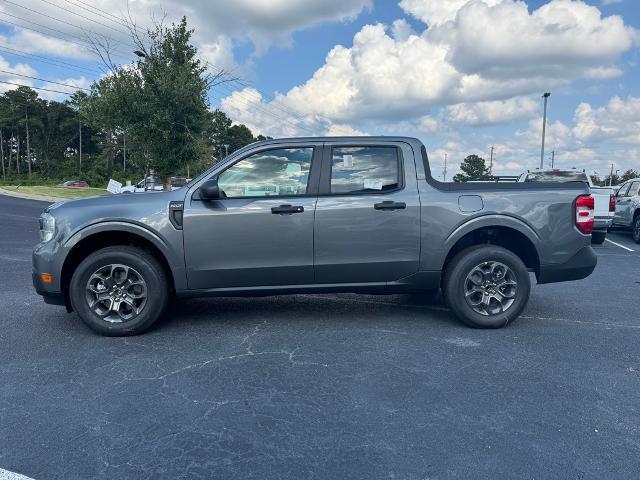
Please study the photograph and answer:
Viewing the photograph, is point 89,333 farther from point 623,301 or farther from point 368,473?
point 623,301

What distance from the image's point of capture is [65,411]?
10.0ft

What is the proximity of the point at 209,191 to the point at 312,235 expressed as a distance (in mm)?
1020

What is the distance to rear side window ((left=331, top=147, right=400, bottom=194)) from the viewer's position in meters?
4.60

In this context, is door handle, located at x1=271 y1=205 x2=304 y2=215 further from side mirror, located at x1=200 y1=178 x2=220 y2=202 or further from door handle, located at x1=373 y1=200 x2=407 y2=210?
door handle, located at x1=373 y1=200 x2=407 y2=210

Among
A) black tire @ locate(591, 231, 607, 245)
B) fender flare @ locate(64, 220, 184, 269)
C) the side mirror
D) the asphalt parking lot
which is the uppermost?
the side mirror

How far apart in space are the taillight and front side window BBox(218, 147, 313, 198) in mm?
2674

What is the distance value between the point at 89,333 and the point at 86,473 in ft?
7.91

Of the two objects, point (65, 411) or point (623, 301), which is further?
point (623, 301)

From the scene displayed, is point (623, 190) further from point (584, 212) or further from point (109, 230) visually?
point (109, 230)

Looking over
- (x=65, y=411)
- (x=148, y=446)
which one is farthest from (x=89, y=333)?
(x=148, y=446)

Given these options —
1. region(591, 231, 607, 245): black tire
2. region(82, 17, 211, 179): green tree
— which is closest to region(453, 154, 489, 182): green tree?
region(82, 17, 211, 179): green tree

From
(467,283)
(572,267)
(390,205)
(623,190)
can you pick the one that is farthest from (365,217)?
(623,190)

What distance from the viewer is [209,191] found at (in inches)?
167

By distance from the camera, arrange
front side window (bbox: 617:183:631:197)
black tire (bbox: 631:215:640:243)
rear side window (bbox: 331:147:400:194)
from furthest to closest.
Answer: front side window (bbox: 617:183:631:197) < black tire (bbox: 631:215:640:243) < rear side window (bbox: 331:147:400:194)
